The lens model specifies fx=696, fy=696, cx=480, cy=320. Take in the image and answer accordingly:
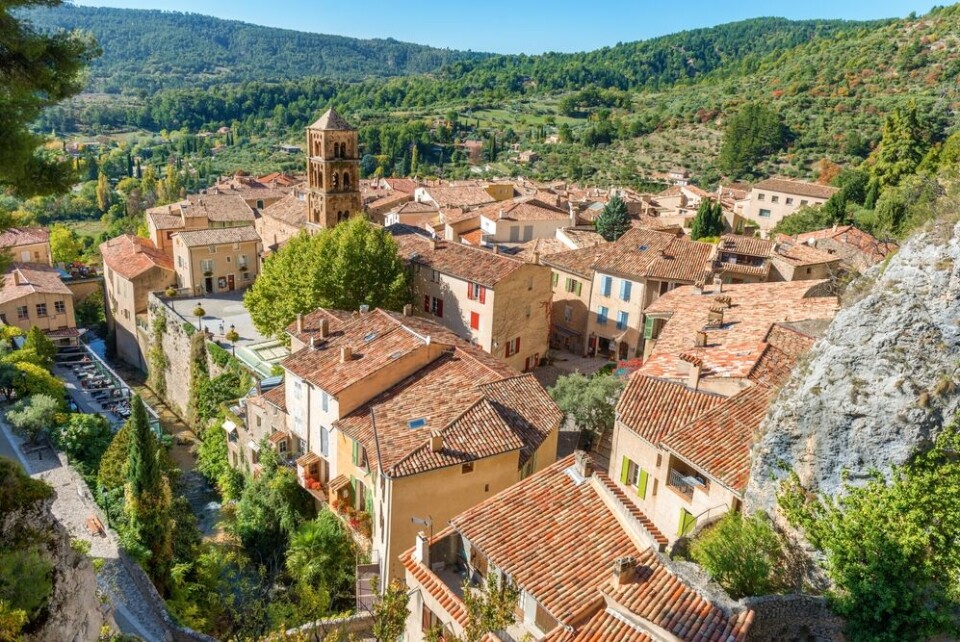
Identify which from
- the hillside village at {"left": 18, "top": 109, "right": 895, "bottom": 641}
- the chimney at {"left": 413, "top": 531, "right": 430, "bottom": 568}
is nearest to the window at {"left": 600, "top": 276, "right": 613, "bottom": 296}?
the hillside village at {"left": 18, "top": 109, "right": 895, "bottom": 641}

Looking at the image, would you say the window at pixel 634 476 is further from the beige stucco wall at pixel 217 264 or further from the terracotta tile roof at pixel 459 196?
the terracotta tile roof at pixel 459 196

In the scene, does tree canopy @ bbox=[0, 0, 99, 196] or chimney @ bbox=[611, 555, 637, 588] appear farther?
chimney @ bbox=[611, 555, 637, 588]

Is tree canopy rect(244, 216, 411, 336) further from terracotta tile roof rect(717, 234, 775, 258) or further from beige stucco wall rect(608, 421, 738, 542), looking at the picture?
beige stucco wall rect(608, 421, 738, 542)

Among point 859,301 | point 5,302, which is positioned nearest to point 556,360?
point 859,301

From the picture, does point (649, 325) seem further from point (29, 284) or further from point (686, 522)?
point (29, 284)

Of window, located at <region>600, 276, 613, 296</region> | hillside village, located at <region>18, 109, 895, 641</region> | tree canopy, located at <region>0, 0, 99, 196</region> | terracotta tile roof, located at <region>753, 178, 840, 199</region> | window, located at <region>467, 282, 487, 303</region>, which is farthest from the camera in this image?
terracotta tile roof, located at <region>753, 178, 840, 199</region>

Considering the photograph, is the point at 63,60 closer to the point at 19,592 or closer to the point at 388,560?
the point at 19,592
